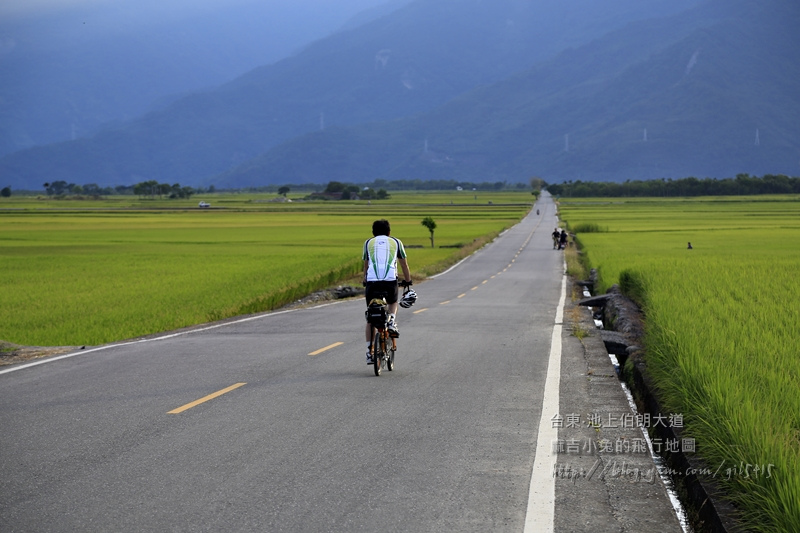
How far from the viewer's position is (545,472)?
7.78 meters

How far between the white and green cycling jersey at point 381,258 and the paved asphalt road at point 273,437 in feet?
4.57

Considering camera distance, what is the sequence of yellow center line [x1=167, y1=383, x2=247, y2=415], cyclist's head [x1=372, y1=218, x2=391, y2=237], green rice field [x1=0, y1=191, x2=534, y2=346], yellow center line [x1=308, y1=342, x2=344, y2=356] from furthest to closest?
green rice field [x1=0, y1=191, x2=534, y2=346] < yellow center line [x1=308, y1=342, x2=344, y2=356] < cyclist's head [x1=372, y1=218, x2=391, y2=237] < yellow center line [x1=167, y1=383, x2=247, y2=415]

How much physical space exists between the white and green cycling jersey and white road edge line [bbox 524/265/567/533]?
2.68 m

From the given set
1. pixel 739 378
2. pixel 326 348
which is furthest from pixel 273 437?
pixel 326 348

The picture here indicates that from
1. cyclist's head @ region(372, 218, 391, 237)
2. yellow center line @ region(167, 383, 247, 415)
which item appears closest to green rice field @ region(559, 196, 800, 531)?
cyclist's head @ region(372, 218, 391, 237)

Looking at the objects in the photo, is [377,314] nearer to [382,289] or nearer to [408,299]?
[382,289]

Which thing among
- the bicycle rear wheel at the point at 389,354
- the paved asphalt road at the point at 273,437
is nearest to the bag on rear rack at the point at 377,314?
the bicycle rear wheel at the point at 389,354

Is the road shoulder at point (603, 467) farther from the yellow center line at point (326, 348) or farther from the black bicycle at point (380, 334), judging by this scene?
the yellow center line at point (326, 348)

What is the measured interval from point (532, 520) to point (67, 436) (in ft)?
15.7

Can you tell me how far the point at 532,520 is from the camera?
652cm

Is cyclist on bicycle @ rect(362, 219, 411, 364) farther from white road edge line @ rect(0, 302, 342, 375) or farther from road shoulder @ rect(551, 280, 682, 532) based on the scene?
white road edge line @ rect(0, 302, 342, 375)

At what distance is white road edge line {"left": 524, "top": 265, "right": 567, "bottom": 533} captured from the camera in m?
6.52

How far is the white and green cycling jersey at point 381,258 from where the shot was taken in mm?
13070

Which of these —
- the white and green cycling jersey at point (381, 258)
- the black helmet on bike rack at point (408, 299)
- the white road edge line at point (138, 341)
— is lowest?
the white road edge line at point (138, 341)
